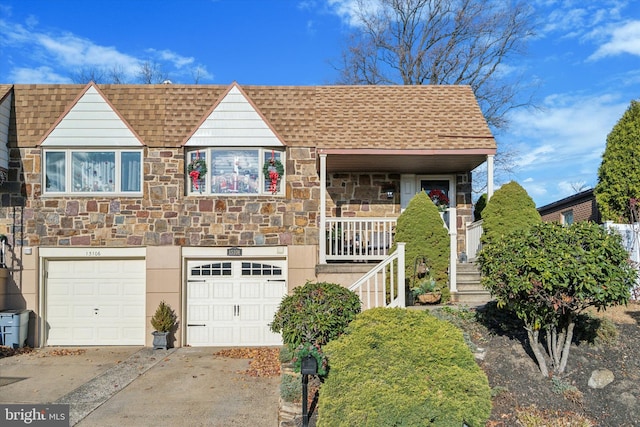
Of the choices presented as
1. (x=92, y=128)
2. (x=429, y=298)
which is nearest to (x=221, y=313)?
(x=429, y=298)

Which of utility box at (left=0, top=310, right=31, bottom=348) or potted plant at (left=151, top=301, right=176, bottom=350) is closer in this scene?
utility box at (left=0, top=310, right=31, bottom=348)

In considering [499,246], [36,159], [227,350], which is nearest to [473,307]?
[499,246]

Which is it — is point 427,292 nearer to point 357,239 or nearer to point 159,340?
point 357,239

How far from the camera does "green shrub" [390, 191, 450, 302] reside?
9.40 meters

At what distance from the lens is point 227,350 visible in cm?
1060

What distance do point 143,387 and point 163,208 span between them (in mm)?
4553

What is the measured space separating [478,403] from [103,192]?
930 cm

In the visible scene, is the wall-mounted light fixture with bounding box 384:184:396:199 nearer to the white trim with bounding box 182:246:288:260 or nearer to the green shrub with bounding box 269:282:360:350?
the white trim with bounding box 182:246:288:260

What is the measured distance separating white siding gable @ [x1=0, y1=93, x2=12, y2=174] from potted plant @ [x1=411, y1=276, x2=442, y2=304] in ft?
30.0

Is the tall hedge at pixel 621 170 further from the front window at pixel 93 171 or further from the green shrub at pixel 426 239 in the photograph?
the front window at pixel 93 171

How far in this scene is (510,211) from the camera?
30.8ft

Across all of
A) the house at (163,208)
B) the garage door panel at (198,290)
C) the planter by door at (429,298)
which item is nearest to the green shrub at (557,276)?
the planter by door at (429,298)

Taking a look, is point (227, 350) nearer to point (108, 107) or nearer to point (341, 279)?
point (341, 279)

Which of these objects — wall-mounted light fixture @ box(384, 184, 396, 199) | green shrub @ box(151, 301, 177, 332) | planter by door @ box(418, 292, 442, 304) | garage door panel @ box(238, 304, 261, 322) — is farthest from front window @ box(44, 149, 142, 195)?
planter by door @ box(418, 292, 442, 304)
